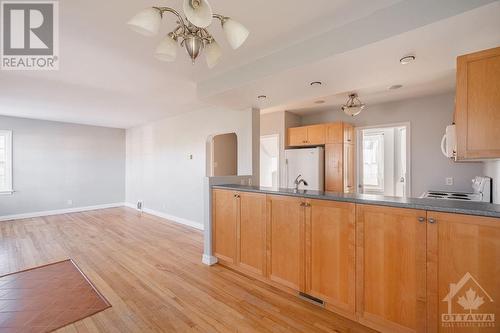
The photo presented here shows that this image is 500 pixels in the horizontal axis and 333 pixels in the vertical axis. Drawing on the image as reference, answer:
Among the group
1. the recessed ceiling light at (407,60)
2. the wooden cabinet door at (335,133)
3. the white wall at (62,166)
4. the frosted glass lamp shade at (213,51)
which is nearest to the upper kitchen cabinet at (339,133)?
the wooden cabinet door at (335,133)

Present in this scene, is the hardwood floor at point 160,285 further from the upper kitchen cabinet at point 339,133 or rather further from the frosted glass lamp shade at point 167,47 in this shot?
the upper kitchen cabinet at point 339,133

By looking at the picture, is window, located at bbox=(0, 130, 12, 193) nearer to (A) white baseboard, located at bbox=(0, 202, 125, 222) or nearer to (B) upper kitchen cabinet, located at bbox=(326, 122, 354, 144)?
(A) white baseboard, located at bbox=(0, 202, 125, 222)

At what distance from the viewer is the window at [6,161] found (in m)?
5.41

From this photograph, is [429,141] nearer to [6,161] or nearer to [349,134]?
[349,134]

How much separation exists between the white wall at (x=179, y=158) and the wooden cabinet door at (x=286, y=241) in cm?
137

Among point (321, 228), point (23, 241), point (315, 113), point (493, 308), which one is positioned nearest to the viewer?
point (493, 308)

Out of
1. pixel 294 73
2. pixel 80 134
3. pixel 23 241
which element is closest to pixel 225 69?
pixel 294 73

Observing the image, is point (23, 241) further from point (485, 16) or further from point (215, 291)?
point (485, 16)

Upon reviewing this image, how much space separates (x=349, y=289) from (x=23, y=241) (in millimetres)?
5407

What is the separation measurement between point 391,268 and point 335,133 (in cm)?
311

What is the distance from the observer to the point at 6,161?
17.9 ft

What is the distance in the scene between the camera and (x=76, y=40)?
2.17 m

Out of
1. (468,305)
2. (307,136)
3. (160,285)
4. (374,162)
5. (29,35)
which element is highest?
(29,35)

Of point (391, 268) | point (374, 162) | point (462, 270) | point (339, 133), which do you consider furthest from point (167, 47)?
A: point (374, 162)
